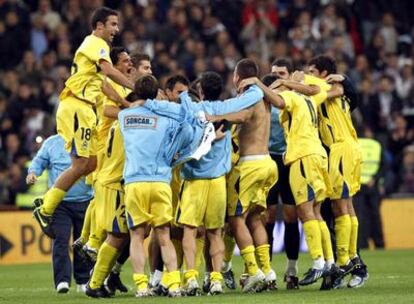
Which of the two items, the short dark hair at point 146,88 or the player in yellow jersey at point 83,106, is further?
the player in yellow jersey at point 83,106

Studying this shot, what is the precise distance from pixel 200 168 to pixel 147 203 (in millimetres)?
986

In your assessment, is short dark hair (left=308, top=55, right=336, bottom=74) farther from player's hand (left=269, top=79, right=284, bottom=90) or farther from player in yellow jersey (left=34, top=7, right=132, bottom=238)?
player in yellow jersey (left=34, top=7, right=132, bottom=238)

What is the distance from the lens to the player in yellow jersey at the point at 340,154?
18234 mm

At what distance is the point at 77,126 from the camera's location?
18016mm

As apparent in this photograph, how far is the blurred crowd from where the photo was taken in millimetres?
28469

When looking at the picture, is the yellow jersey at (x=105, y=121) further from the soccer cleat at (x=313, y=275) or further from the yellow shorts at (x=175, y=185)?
the soccer cleat at (x=313, y=275)

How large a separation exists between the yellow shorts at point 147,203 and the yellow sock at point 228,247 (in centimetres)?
220

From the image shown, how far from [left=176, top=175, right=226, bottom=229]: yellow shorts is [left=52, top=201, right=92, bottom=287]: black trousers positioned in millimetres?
1848

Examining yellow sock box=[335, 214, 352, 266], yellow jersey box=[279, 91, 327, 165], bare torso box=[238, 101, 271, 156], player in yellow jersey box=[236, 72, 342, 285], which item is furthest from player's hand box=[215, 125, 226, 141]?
yellow sock box=[335, 214, 352, 266]

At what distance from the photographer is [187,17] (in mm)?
31266

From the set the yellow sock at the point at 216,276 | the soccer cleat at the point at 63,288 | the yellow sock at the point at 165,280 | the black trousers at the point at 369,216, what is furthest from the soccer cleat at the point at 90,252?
the black trousers at the point at 369,216

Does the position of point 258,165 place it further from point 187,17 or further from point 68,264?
point 187,17

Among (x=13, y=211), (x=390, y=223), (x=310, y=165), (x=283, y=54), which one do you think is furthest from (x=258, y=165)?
(x=283, y=54)

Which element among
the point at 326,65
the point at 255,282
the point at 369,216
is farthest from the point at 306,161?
the point at 369,216
